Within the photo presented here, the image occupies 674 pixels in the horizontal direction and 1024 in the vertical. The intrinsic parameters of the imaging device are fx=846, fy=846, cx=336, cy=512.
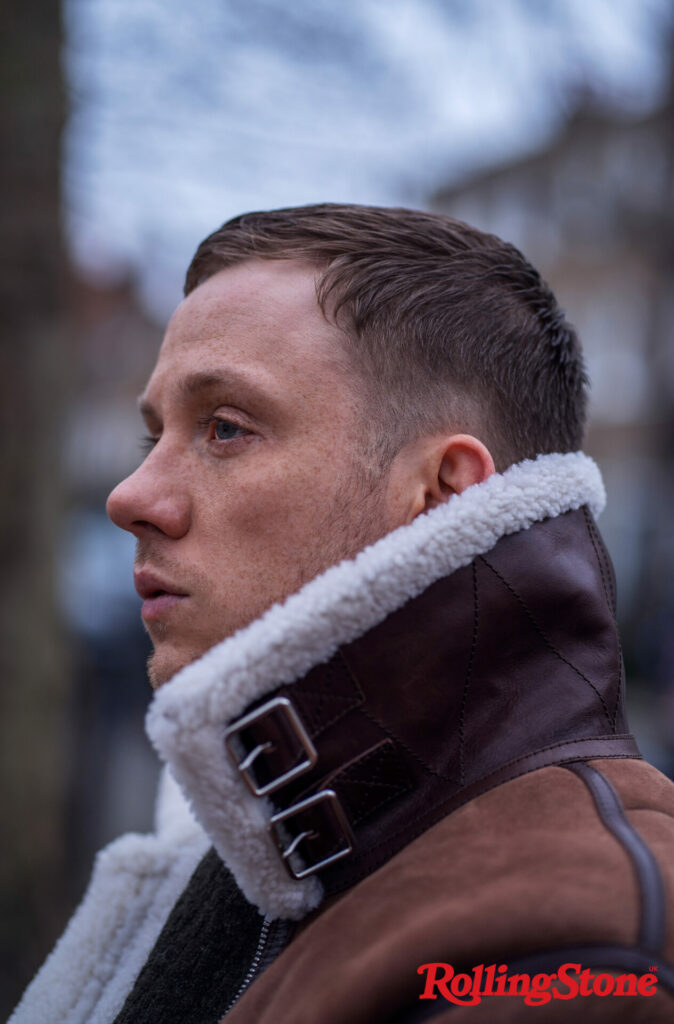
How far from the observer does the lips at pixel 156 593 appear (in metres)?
1.76

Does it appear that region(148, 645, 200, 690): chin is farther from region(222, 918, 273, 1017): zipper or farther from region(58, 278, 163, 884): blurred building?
region(58, 278, 163, 884): blurred building

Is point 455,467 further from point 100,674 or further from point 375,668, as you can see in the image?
point 100,674

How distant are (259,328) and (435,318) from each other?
1.35 feet

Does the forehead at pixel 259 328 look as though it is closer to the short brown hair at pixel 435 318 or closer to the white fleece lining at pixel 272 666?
the short brown hair at pixel 435 318

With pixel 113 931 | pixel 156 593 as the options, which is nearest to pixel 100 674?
pixel 113 931

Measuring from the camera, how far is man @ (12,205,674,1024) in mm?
1188

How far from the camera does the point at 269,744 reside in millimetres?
1400

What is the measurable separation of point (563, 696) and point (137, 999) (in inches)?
40.5

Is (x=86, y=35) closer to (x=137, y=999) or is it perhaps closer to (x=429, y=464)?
(x=429, y=464)

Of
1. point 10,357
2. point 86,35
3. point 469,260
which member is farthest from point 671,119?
point 469,260

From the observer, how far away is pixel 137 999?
167 centimetres

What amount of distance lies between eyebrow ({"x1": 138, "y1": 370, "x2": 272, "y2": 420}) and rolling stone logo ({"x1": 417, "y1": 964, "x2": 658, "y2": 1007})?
1.11 metres

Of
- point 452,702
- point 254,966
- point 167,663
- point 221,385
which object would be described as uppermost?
point 221,385

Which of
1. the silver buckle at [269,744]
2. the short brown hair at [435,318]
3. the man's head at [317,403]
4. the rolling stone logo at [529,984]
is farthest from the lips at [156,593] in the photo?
the rolling stone logo at [529,984]
